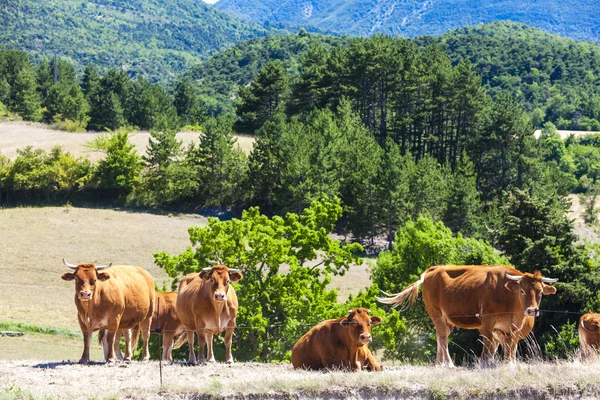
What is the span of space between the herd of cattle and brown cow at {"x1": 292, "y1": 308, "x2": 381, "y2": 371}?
19 millimetres

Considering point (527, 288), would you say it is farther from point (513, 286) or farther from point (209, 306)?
point (209, 306)

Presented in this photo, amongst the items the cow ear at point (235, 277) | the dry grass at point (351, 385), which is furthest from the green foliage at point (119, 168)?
the dry grass at point (351, 385)

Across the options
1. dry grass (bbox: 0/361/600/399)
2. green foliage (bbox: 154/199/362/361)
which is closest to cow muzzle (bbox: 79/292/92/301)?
dry grass (bbox: 0/361/600/399)

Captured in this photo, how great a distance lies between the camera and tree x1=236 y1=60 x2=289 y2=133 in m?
120

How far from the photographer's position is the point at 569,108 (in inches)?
7707

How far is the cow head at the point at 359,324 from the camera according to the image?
51.3 ft

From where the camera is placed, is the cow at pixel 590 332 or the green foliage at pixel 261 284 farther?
the green foliage at pixel 261 284

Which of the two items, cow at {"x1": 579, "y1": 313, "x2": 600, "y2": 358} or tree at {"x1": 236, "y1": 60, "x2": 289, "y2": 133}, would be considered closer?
cow at {"x1": 579, "y1": 313, "x2": 600, "y2": 358}

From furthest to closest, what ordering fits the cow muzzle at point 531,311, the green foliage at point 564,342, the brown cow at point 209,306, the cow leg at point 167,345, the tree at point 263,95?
the tree at point 263,95 < the green foliage at point 564,342 < the cow leg at point 167,345 < the brown cow at point 209,306 < the cow muzzle at point 531,311

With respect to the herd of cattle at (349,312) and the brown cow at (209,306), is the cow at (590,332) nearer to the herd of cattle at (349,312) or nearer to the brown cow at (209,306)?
the herd of cattle at (349,312)

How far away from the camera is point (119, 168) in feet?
327

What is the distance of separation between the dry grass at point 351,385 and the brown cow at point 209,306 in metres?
3.15

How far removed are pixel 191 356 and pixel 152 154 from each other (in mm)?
84300

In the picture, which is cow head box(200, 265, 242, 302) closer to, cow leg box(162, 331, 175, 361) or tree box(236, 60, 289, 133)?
cow leg box(162, 331, 175, 361)
